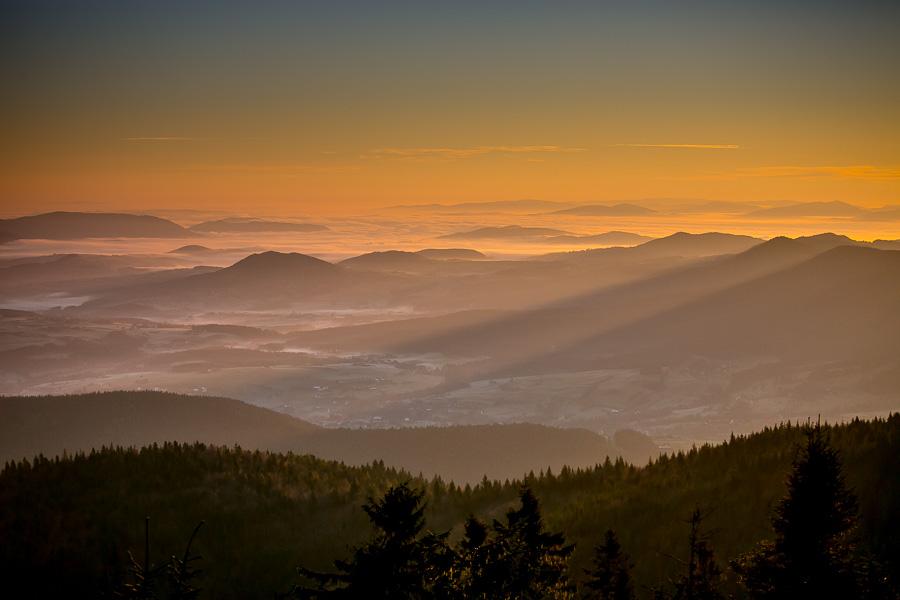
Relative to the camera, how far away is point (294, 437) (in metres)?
188

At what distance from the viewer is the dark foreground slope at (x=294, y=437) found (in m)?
166

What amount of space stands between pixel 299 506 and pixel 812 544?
40.9m

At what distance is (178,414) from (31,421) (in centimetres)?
2759

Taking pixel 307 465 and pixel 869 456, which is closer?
pixel 869 456

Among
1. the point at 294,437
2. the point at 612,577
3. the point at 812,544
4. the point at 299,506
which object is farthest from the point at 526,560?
the point at 294,437

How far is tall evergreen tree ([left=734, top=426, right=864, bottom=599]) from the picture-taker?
1880 centimetres

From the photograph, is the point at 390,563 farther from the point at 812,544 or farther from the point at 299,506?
the point at 299,506

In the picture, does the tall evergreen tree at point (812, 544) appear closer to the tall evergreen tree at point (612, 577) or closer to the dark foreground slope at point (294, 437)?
the tall evergreen tree at point (612, 577)

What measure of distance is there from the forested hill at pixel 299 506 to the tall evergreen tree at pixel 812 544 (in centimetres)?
1414

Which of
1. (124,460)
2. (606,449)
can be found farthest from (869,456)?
(606,449)

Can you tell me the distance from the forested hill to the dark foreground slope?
9978cm

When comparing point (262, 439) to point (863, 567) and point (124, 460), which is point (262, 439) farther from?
point (863, 567)

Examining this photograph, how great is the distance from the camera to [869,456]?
40.4 m

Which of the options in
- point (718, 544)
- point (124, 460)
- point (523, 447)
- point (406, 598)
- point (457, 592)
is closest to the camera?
point (406, 598)
